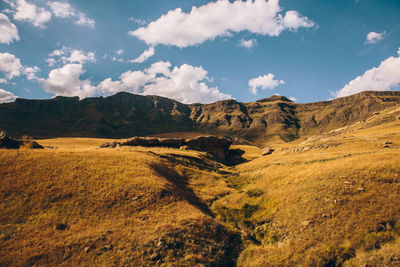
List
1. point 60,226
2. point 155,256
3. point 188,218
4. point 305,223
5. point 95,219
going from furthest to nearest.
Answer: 1. point 188,218
2. point 95,219
3. point 305,223
4. point 60,226
5. point 155,256

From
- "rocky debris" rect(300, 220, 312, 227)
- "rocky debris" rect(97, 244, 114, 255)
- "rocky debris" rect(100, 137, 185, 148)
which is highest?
"rocky debris" rect(100, 137, 185, 148)

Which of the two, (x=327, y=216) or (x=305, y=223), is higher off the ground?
(x=327, y=216)

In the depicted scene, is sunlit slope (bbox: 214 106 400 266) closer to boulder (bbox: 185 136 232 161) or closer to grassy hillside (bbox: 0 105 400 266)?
grassy hillside (bbox: 0 105 400 266)

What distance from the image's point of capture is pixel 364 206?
18.9 meters

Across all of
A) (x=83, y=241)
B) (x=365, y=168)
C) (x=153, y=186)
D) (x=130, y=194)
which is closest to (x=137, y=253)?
(x=83, y=241)

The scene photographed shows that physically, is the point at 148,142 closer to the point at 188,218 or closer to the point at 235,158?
the point at 235,158

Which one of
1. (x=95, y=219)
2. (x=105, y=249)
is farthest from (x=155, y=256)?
(x=95, y=219)

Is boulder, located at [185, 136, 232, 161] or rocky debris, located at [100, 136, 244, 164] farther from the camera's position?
boulder, located at [185, 136, 232, 161]

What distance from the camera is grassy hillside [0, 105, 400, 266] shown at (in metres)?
16.2

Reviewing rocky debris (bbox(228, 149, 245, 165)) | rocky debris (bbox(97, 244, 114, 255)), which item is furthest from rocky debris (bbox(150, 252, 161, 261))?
rocky debris (bbox(228, 149, 245, 165))

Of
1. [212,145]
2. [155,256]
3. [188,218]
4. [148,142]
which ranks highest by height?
[148,142]

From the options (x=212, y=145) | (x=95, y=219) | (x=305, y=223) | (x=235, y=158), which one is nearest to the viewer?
(x=305, y=223)

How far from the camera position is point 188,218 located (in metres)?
22.1

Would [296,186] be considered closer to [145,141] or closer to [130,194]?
[130,194]
